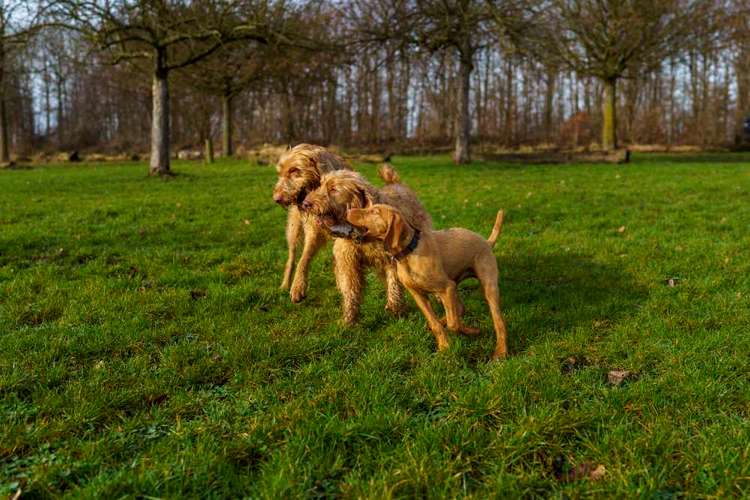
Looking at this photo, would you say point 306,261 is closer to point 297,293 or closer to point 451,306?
point 297,293

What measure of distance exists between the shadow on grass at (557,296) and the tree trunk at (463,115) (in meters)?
16.5

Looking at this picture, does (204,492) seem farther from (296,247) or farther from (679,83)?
(679,83)

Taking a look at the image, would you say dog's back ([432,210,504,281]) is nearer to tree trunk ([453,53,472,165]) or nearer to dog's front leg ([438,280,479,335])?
dog's front leg ([438,280,479,335])

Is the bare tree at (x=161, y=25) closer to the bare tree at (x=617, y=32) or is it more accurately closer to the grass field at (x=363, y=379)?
the grass field at (x=363, y=379)

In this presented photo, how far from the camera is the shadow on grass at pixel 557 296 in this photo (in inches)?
178

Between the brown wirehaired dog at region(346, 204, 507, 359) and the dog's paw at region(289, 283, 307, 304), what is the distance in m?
1.56

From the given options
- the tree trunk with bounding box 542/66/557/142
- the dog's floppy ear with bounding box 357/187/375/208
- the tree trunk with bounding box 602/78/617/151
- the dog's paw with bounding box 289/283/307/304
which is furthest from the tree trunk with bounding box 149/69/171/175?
the tree trunk with bounding box 542/66/557/142

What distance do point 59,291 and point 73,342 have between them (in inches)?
66.7

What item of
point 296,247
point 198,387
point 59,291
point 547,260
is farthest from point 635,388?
point 59,291

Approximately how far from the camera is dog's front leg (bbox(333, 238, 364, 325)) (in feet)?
15.6

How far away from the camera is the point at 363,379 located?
3521 mm

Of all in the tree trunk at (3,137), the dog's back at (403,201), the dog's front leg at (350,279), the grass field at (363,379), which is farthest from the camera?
the tree trunk at (3,137)

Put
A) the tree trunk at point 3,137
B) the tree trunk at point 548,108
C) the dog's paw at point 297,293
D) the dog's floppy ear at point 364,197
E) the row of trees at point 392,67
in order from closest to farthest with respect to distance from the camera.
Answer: the dog's floppy ear at point 364,197 → the dog's paw at point 297,293 → the row of trees at point 392,67 → the tree trunk at point 3,137 → the tree trunk at point 548,108

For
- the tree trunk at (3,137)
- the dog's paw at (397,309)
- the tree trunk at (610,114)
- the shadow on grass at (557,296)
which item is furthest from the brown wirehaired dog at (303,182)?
the tree trunk at (3,137)
